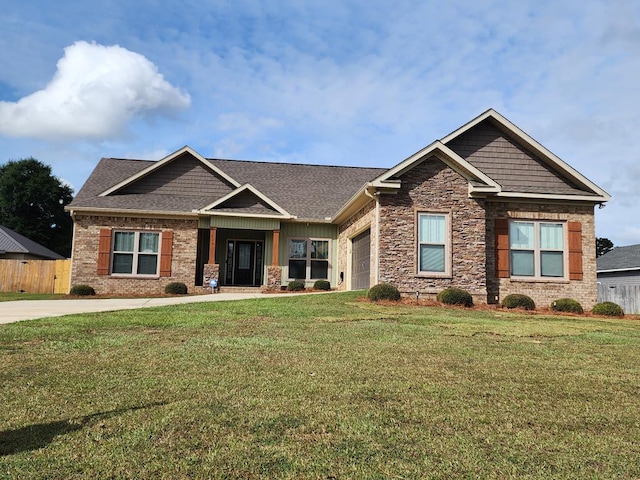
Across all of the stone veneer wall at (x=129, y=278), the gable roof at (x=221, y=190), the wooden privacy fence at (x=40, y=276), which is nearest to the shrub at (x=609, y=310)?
the gable roof at (x=221, y=190)

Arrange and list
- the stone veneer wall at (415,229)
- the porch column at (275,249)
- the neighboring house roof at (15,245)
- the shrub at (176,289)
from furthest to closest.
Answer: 1. the neighboring house roof at (15,245)
2. the porch column at (275,249)
3. the shrub at (176,289)
4. the stone veneer wall at (415,229)

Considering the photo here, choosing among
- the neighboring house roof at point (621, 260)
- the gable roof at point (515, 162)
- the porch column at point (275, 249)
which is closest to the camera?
the gable roof at point (515, 162)

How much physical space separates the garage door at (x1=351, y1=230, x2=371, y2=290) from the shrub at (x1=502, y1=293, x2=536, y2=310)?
4.21m

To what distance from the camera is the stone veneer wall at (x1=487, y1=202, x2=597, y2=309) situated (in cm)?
1609

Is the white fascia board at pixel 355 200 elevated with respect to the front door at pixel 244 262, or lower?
elevated

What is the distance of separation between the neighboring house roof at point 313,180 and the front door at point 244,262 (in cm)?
221

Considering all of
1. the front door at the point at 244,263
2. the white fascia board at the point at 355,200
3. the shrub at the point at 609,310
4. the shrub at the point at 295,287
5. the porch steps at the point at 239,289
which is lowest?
the shrub at the point at 609,310

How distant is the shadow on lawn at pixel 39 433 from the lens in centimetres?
327

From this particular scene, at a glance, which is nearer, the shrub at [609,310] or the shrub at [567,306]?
the shrub at [609,310]

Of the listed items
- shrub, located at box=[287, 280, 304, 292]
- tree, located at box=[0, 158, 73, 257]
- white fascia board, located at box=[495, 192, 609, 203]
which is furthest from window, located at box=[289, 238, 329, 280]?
tree, located at box=[0, 158, 73, 257]

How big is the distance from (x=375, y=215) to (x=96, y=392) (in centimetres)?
1177

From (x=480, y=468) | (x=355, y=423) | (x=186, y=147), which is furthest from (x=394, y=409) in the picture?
(x=186, y=147)

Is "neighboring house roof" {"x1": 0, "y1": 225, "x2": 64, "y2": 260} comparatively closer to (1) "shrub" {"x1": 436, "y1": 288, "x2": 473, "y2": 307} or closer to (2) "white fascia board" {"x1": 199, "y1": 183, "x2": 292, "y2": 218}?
(2) "white fascia board" {"x1": 199, "y1": 183, "x2": 292, "y2": 218}

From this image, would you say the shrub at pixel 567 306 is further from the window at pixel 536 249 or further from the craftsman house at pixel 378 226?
the window at pixel 536 249
